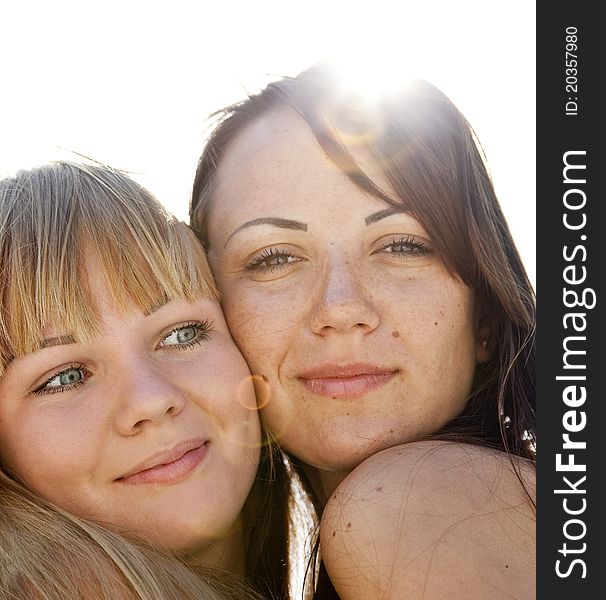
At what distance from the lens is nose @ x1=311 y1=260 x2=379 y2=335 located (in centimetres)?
286

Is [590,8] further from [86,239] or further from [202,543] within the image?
[202,543]

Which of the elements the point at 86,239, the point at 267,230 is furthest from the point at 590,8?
the point at 86,239

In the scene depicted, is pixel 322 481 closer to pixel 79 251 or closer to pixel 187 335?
pixel 187 335

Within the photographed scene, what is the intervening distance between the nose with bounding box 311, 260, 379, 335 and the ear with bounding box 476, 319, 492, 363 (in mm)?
552

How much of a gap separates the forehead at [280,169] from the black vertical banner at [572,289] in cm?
69

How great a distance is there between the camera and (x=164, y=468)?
2.71 meters

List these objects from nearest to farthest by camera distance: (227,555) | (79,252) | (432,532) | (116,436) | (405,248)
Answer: (432,532) → (116,436) → (79,252) → (405,248) → (227,555)

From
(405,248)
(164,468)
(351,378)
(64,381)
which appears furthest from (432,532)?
(64,381)

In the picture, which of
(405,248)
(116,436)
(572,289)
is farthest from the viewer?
(405,248)

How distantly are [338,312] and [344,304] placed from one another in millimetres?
37

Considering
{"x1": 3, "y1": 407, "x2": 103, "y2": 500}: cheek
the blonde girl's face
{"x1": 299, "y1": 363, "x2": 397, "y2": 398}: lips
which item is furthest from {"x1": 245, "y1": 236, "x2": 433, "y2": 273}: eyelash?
{"x1": 3, "y1": 407, "x2": 103, "y2": 500}: cheek

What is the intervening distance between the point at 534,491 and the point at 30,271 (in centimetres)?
187

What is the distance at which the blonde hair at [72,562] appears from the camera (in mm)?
2283

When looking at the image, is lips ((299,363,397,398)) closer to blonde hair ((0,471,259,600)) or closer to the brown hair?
the brown hair
